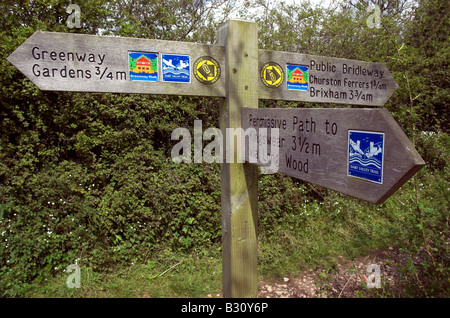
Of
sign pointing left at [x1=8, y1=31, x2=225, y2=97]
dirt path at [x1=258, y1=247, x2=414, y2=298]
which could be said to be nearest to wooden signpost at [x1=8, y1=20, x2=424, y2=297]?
sign pointing left at [x1=8, y1=31, x2=225, y2=97]

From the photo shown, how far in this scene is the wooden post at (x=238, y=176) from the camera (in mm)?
1888

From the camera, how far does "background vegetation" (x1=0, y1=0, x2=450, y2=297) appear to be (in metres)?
3.09

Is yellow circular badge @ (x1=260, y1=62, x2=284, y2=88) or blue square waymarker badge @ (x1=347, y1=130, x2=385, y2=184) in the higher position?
yellow circular badge @ (x1=260, y1=62, x2=284, y2=88)

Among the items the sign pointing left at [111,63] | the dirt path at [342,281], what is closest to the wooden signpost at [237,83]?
the sign pointing left at [111,63]

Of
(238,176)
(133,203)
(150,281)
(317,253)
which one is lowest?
(150,281)

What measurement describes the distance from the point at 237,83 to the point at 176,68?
1.22ft

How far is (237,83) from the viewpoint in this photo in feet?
6.23

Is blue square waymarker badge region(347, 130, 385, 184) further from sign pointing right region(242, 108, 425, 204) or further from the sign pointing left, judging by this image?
the sign pointing left

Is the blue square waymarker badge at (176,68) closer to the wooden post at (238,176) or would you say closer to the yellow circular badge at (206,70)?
the yellow circular badge at (206,70)

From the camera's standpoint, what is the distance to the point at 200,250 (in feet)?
12.4

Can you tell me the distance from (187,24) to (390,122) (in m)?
4.87

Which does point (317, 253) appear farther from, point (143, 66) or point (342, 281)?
point (143, 66)

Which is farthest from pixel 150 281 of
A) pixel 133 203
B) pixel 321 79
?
pixel 321 79
